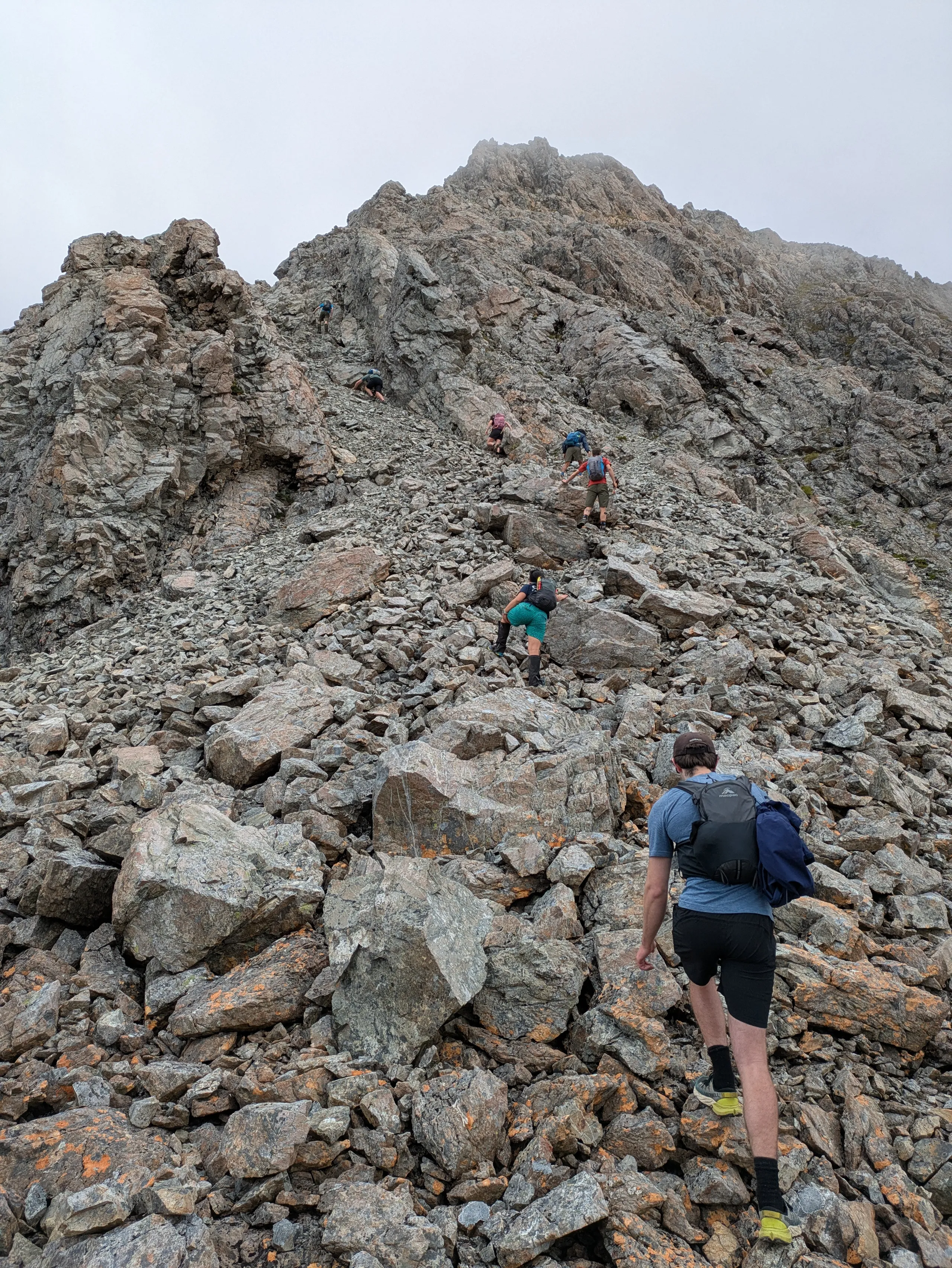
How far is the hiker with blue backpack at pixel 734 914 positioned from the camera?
13.8ft

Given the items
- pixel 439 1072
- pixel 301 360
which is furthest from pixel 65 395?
pixel 439 1072

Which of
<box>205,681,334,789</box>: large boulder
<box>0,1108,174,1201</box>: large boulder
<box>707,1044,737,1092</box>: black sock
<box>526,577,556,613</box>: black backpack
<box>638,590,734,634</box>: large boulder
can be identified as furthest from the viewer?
<box>638,590,734,634</box>: large boulder

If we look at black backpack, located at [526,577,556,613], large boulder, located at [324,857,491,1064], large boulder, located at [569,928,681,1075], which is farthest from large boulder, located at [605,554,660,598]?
large boulder, located at [324,857,491,1064]

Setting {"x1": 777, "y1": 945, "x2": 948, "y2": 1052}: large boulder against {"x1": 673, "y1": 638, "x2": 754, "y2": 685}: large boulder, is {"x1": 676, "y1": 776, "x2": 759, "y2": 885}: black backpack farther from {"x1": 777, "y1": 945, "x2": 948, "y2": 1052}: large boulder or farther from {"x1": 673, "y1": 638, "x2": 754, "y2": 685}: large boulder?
{"x1": 673, "y1": 638, "x2": 754, "y2": 685}: large boulder

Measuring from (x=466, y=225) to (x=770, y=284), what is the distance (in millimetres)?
29196

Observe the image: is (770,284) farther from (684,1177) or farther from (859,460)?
(684,1177)

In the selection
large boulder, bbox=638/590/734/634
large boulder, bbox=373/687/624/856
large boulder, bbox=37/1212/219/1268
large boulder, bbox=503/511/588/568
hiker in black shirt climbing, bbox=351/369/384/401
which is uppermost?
hiker in black shirt climbing, bbox=351/369/384/401

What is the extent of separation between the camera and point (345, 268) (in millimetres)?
41312

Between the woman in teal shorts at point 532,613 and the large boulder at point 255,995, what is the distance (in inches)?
258

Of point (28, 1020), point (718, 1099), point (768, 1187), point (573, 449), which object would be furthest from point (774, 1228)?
point (573, 449)

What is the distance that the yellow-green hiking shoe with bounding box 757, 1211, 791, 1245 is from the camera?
12.4 ft

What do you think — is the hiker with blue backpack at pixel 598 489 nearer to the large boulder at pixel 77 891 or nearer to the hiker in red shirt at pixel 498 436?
the hiker in red shirt at pixel 498 436

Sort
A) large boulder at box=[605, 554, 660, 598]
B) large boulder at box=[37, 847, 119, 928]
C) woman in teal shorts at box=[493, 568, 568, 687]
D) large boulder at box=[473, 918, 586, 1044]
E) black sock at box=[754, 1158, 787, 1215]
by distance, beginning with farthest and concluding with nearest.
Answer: large boulder at box=[605, 554, 660, 598] < woman in teal shorts at box=[493, 568, 568, 687] < large boulder at box=[37, 847, 119, 928] < large boulder at box=[473, 918, 586, 1044] < black sock at box=[754, 1158, 787, 1215]

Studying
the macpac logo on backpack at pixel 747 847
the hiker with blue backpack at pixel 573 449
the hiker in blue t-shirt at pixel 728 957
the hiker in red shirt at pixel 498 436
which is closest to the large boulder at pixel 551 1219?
the hiker in blue t-shirt at pixel 728 957
